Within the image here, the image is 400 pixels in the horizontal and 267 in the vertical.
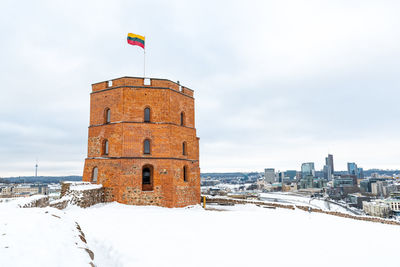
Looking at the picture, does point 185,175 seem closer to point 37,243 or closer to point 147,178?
point 147,178

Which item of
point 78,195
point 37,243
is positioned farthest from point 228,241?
point 78,195

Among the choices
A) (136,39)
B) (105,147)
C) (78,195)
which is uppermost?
(136,39)

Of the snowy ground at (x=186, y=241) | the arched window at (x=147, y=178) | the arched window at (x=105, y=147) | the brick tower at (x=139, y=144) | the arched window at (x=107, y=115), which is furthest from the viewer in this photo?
the arched window at (x=107, y=115)

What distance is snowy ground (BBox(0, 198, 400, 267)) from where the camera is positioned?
5.95m

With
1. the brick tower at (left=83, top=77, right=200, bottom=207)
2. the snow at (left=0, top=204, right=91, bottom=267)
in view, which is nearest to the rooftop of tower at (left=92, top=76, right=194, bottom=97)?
the brick tower at (left=83, top=77, right=200, bottom=207)

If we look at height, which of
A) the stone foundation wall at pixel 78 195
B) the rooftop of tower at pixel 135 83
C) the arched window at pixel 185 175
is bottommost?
the stone foundation wall at pixel 78 195

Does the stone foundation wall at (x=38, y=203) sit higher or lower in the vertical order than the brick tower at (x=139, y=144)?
lower

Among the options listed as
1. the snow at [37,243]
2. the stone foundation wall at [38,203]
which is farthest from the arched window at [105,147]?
the snow at [37,243]

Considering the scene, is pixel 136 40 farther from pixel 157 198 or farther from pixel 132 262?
pixel 132 262

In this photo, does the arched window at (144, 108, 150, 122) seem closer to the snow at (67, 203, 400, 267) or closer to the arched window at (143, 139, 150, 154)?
the arched window at (143, 139, 150, 154)

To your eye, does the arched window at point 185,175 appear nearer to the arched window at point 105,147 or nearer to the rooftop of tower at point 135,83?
the arched window at point 105,147

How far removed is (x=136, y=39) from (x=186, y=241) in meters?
14.6

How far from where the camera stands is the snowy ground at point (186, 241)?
5.95 m

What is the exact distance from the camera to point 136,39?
19.3 metres
